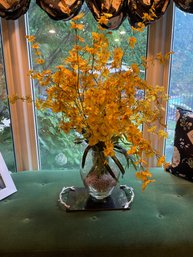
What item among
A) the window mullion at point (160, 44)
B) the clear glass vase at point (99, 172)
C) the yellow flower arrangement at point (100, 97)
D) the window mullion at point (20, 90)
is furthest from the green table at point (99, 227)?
the window mullion at point (160, 44)

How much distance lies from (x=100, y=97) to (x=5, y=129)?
3.21 ft

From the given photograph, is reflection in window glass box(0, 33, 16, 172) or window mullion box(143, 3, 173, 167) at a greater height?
window mullion box(143, 3, 173, 167)

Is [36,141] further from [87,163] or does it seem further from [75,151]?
[87,163]

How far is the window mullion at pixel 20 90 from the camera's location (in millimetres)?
1537

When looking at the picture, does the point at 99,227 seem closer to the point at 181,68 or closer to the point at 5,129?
the point at 5,129

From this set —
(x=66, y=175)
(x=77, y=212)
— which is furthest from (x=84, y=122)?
(x=66, y=175)

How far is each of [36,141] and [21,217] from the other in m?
0.67

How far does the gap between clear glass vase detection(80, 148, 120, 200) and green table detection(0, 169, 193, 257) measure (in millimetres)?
115

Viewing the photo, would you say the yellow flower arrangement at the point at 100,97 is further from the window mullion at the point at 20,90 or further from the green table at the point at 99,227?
the window mullion at the point at 20,90

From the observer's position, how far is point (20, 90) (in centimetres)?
162

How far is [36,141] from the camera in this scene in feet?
5.76

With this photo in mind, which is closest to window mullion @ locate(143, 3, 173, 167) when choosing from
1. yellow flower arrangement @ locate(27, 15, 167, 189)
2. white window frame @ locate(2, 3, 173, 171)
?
white window frame @ locate(2, 3, 173, 171)

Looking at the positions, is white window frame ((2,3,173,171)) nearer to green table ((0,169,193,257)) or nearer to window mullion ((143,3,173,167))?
window mullion ((143,3,173,167))

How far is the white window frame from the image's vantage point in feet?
5.04
